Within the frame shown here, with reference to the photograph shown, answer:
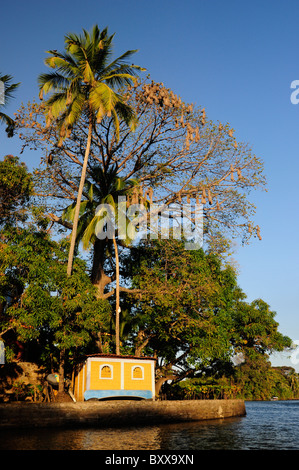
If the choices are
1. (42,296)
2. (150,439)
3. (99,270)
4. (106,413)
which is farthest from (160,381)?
(150,439)

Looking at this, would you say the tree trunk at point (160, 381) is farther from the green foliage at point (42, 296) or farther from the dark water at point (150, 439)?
the dark water at point (150, 439)

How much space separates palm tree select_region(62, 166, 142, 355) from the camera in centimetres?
2502

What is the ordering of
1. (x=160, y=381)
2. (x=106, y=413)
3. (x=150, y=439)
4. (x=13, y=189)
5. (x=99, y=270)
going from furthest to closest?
(x=160, y=381) < (x=99, y=270) < (x=13, y=189) < (x=106, y=413) < (x=150, y=439)

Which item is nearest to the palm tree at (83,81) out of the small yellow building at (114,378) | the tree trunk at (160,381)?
the small yellow building at (114,378)

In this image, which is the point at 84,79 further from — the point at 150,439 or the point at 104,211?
the point at 150,439

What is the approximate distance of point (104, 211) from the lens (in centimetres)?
2558

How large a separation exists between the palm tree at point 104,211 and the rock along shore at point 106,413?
5443mm

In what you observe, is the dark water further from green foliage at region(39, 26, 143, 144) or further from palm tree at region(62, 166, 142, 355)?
green foliage at region(39, 26, 143, 144)

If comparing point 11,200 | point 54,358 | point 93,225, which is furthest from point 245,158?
point 54,358

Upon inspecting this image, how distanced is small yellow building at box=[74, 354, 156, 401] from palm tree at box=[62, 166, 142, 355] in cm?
248

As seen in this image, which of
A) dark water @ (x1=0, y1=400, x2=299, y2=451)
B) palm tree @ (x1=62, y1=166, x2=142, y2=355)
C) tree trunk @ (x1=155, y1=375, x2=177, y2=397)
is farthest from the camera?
tree trunk @ (x1=155, y1=375, x2=177, y2=397)

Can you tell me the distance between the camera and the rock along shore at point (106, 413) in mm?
16516

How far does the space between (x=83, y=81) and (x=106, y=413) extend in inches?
651

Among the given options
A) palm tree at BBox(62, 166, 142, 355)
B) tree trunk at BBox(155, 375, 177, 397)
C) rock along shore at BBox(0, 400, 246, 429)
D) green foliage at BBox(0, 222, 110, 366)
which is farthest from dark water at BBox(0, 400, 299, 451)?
tree trunk at BBox(155, 375, 177, 397)
